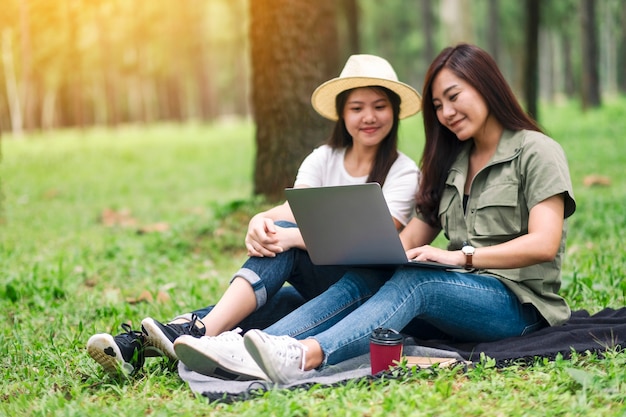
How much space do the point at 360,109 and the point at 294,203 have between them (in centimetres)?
86

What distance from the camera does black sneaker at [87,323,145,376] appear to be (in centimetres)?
306

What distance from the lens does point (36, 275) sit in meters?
5.31

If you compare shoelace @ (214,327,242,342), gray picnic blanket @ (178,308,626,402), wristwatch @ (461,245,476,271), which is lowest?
gray picnic blanket @ (178,308,626,402)

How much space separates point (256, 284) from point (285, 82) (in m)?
3.50

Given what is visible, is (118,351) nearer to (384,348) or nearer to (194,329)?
(194,329)

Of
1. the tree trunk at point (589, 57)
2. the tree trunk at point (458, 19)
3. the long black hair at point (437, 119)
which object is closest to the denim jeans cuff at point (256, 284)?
the long black hair at point (437, 119)

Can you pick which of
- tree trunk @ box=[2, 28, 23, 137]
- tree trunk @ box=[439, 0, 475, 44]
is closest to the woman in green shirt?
tree trunk @ box=[439, 0, 475, 44]

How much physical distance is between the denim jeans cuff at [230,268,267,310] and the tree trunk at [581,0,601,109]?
54.4 ft

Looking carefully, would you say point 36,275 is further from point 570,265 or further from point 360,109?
point 570,265

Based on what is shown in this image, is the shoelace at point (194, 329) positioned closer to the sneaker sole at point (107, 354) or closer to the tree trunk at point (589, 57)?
the sneaker sole at point (107, 354)

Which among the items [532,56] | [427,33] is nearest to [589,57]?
[427,33]

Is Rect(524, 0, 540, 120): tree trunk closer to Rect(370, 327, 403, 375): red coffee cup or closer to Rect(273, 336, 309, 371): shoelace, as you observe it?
Rect(370, 327, 403, 375): red coffee cup

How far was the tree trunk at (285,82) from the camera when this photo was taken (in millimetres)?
6582

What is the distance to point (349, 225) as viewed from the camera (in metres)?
3.12
